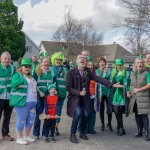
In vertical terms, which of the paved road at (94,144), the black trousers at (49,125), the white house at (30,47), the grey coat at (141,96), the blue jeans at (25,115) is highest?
the white house at (30,47)

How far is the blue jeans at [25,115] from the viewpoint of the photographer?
633 cm

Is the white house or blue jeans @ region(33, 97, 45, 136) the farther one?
the white house

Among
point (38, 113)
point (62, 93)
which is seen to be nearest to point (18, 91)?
point (38, 113)

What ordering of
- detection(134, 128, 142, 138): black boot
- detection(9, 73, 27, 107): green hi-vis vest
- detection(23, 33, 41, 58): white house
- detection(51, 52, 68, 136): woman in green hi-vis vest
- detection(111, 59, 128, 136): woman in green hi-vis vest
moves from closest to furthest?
detection(9, 73, 27, 107): green hi-vis vest → detection(51, 52, 68, 136): woman in green hi-vis vest → detection(134, 128, 142, 138): black boot → detection(111, 59, 128, 136): woman in green hi-vis vest → detection(23, 33, 41, 58): white house

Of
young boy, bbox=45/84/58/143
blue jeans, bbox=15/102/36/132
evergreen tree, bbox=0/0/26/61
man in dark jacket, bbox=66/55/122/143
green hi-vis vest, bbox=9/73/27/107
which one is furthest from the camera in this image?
evergreen tree, bbox=0/0/26/61

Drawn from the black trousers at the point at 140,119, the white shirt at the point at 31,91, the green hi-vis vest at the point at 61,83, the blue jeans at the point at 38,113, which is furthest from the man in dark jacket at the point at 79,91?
the black trousers at the point at 140,119

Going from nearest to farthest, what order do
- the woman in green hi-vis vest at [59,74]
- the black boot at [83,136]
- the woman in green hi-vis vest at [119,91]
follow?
1. the black boot at [83,136]
2. the woman in green hi-vis vest at [59,74]
3. the woman in green hi-vis vest at [119,91]

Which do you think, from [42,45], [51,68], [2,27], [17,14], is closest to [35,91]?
[51,68]

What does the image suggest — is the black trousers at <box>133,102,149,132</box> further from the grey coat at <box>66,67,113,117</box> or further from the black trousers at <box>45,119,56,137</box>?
the black trousers at <box>45,119,56,137</box>

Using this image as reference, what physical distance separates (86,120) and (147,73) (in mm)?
1808

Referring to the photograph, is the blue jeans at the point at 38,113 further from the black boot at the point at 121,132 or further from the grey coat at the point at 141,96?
the grey coat at the point at 141,96

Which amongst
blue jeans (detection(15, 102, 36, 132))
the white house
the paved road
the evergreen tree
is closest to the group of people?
blue jeans (detection(15, 102, 36, 132))

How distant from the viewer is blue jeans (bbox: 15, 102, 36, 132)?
249 inches

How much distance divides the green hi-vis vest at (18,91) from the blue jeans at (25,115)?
15 centimetres
